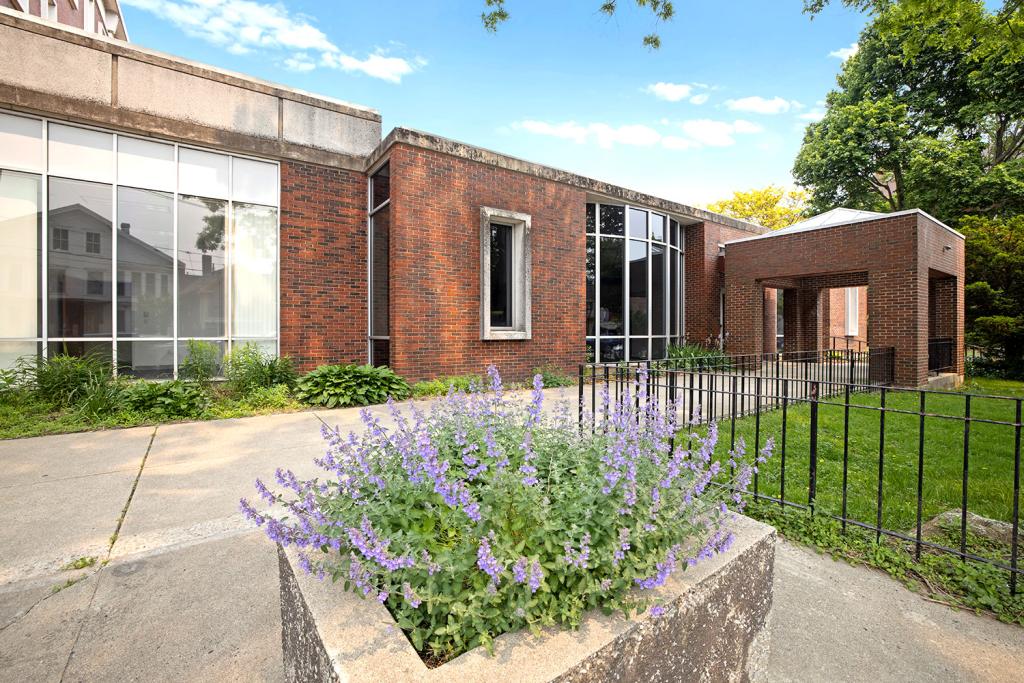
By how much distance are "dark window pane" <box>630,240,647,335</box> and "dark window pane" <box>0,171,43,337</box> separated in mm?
12869

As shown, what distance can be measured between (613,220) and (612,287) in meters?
1.94

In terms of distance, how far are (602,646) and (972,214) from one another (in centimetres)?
2528

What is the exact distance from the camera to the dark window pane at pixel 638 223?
541 inches

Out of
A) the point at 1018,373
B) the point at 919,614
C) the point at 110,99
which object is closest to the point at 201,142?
the point at 110,99

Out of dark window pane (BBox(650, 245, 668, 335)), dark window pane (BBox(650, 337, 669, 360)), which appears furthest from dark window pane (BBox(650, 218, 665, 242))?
dark window pane (BBox(650, 337, 669, 360))

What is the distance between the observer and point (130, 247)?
331 inches

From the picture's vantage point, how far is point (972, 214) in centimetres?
1828

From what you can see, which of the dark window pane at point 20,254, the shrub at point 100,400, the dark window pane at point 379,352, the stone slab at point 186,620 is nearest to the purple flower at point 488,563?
the stone slab at point 186,620

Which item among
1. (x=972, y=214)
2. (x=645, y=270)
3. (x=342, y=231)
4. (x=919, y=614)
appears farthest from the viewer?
(x=972, y=214)

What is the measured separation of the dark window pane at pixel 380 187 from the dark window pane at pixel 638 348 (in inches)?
308

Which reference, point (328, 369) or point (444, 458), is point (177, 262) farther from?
point (444, 458)

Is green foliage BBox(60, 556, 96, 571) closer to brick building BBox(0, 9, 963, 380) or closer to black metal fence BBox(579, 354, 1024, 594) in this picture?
black metal fence BBox(579, 354, 1024, 594)

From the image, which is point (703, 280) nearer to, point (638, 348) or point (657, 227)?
point (657, 227)

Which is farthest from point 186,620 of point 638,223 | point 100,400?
point 638,223
